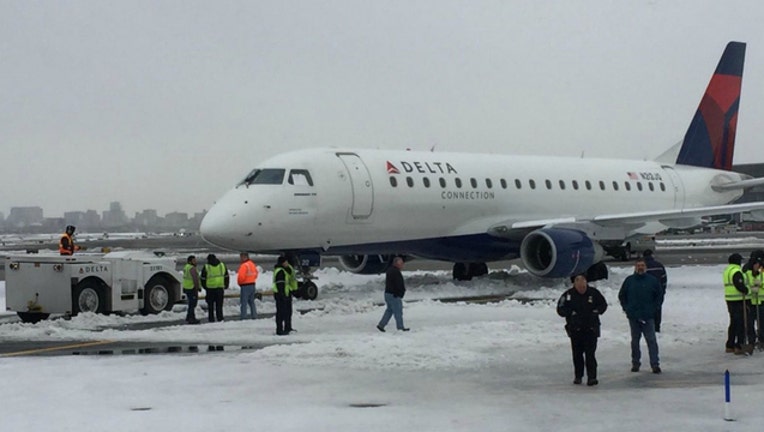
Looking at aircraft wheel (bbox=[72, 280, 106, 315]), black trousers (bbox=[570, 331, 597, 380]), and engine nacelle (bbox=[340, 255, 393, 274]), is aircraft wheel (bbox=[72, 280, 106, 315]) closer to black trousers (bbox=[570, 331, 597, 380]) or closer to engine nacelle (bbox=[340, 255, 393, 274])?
engine nacelle (bbox=[340, 255, 393, 274])

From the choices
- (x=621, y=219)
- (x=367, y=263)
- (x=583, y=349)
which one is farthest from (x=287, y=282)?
(x=621, y=219)

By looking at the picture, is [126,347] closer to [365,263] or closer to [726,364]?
[726,364]

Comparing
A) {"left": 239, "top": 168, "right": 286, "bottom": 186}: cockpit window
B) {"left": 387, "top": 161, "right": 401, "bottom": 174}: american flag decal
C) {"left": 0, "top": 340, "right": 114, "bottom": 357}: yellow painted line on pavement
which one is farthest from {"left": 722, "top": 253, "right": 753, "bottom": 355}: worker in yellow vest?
{"left": 387, "top": 161, "right": 401, "bottom": 174}: american flag decal

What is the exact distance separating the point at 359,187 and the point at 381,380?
13.0m

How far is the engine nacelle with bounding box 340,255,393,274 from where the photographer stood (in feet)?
93.8

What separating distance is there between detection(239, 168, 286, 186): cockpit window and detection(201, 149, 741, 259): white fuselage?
0.10 metres

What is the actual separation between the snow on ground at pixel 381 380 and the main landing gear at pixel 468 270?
10576 mm

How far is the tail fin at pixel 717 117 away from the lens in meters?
35.2

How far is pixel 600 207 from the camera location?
31.3 m

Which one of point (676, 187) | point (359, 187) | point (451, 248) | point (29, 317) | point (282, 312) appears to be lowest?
point (29, 317)

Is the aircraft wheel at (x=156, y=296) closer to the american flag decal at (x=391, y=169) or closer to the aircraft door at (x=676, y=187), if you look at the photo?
the american flag decal at (x=391, y=169)

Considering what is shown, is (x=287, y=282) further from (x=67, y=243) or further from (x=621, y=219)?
(x=621, y=219)

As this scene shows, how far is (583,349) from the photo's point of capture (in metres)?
12.0

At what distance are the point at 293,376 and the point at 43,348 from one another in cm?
535
